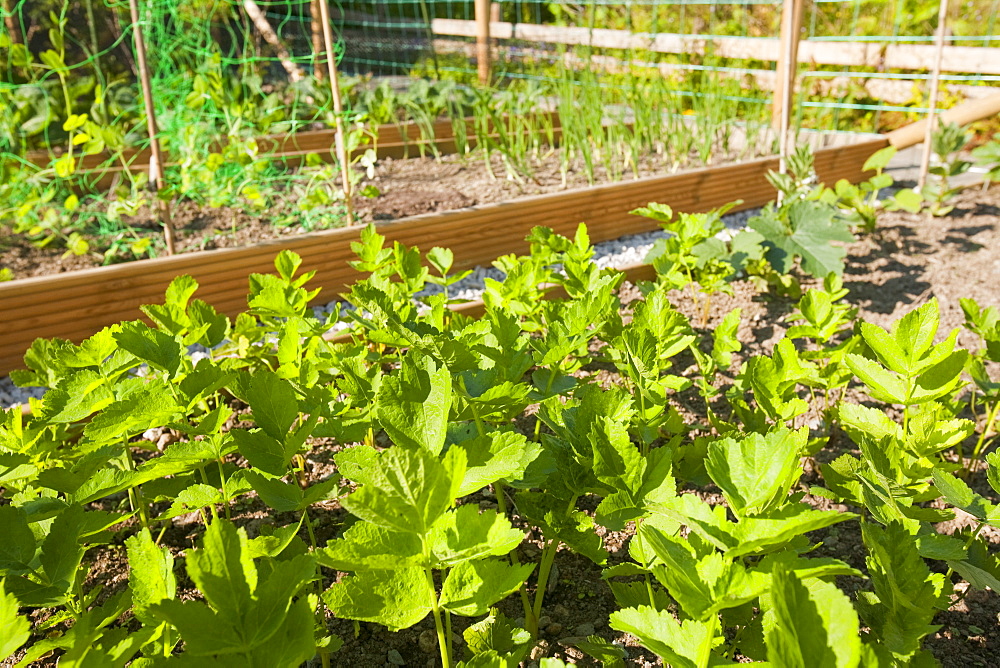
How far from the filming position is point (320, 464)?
1.65 m

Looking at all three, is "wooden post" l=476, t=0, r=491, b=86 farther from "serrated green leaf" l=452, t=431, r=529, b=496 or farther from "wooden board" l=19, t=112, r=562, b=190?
"serrated green leaf" l=452, t=431, r=529, b=496

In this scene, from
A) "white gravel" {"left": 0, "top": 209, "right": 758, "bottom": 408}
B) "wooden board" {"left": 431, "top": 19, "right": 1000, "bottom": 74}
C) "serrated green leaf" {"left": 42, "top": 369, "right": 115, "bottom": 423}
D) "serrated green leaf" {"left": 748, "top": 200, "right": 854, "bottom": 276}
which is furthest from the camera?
"wooden board" {"left": 431, "top": 19, "right": 1000, "bottom": 74}

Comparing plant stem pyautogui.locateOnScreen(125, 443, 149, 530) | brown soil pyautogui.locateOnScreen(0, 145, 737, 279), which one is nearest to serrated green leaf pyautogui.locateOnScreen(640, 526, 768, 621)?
plant stem pyautogui.locateOnScreen(125, 443, 149, 530)

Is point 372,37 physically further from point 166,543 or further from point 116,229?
point 166,543

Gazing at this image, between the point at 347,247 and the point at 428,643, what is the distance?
1950 mm

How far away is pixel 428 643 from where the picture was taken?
115cm

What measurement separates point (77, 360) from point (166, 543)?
393 mm

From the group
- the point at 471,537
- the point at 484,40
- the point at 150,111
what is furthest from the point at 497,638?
the point at 484,40

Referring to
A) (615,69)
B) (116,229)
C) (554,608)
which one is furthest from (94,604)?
(615,69)

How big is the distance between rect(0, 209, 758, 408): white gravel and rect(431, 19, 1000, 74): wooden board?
1.54 meters

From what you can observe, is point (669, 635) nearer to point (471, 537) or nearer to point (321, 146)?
A: point (471, 537)

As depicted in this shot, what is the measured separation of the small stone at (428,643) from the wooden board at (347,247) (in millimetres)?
1608

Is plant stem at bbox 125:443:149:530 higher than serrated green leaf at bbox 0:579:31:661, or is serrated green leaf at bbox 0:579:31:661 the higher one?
serrated green leaf at bbox 0:579:31:661

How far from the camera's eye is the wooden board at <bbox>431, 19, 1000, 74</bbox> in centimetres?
477
